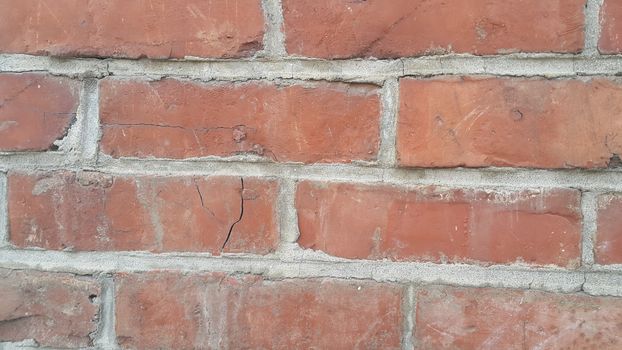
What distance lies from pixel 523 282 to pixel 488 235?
0.06 metres

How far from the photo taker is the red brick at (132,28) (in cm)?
51

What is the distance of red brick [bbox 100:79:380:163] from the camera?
0.51m

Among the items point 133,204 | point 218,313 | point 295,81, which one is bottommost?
point 218,313

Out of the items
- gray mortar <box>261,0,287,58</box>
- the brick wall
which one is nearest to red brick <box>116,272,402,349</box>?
the brick wall

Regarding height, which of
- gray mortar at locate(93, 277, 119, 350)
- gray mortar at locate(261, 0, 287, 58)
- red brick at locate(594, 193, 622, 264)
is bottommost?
gray mortar at locate(93, 277, 119, 350)

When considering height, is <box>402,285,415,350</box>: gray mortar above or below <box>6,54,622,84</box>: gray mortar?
below

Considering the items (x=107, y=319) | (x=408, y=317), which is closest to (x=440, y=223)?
(x=408, y=317)

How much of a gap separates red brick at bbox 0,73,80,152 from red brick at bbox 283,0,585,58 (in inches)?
9.2

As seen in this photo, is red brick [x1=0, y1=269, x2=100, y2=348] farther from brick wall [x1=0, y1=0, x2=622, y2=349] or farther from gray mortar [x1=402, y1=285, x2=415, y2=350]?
gray mortar [x1=402, y1=285, x2=415, y2=350]

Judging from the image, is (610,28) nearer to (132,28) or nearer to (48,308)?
(132,28)

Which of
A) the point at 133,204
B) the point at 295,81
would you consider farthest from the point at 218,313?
the point at 295,81

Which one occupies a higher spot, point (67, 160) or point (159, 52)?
point (159, 52)

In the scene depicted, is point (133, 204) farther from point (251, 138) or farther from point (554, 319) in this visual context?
point (554, 319)

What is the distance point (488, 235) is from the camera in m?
0.50
